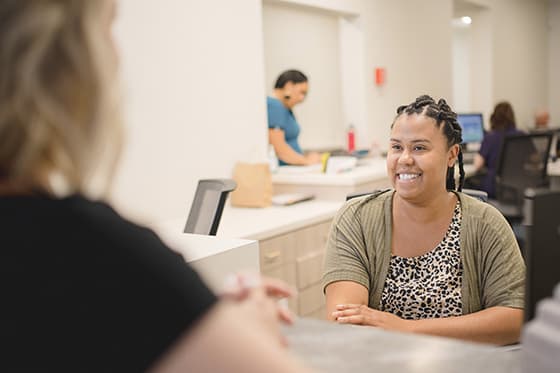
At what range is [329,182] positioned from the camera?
3883mm

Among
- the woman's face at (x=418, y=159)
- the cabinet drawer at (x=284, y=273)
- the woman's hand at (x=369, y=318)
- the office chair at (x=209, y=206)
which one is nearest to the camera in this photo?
the woman's hand at (x=369, y=318)

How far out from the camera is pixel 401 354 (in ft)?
2.68

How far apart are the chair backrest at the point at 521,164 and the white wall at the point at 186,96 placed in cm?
204

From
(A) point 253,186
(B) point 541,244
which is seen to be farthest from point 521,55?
(B) point 541,244

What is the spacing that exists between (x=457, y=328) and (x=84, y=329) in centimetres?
144

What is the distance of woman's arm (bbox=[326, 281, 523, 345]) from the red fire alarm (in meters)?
4.13

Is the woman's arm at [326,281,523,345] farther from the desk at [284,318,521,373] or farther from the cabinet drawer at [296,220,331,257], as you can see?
the cabinet drawer at [296,220,331,257]

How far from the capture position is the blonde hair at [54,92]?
1.73ft

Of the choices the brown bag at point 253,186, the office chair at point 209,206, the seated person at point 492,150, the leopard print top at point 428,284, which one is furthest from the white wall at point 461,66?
the leopard print top at point 428,284

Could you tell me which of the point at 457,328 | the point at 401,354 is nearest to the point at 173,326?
the point at 401,354

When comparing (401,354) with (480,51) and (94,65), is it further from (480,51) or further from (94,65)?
(480,51)

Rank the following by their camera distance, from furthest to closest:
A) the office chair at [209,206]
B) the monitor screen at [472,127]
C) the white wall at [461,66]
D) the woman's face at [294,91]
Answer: the white wall at [461,66] < the monitor screen at [472,127] < the woman's face at [294,91] < the office chair at [209,206]

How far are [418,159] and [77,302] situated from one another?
164 cm

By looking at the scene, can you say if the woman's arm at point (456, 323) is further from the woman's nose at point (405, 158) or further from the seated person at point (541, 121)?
the seated person at point (541, 121)
